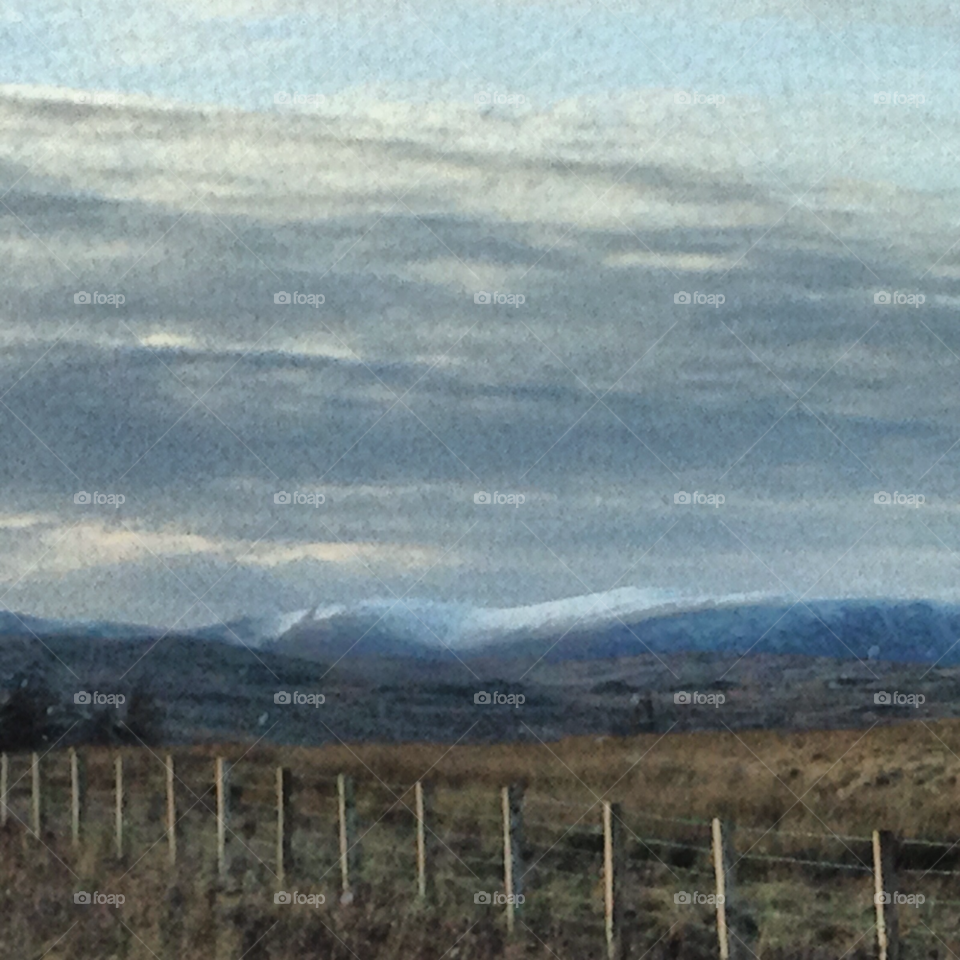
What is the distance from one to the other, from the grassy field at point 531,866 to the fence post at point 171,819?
0.12 metres

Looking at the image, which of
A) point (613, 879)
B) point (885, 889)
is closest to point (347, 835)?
point (613, 879)

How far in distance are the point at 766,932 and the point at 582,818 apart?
5.96 m

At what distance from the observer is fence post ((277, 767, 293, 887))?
731 inches

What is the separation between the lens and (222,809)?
19.4 m

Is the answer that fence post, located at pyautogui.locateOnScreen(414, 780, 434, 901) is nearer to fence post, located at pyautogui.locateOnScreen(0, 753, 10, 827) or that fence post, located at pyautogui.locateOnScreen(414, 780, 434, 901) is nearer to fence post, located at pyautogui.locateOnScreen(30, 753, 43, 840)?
fence post, located at pyautogui.locateOnScreen(30, 753, 43, 840)

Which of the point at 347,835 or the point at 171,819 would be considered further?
the point at 171,819

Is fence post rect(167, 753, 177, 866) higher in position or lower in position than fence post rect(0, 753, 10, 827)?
lower

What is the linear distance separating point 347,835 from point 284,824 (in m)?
1.19

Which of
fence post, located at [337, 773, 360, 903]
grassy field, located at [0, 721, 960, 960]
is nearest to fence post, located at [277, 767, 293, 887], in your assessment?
grassy field, located at [0, 721, 960, 960]

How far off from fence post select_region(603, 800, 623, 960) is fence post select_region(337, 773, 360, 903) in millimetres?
3153

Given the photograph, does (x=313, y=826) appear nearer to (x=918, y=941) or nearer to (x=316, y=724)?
(x=918, y=941)

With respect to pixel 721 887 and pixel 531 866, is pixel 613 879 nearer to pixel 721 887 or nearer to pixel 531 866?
pixel 721 887

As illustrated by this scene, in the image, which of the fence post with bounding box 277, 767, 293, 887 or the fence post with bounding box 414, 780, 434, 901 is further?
the fence post with bounding box 277, 767, 293, 887

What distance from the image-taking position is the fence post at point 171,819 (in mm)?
19547
